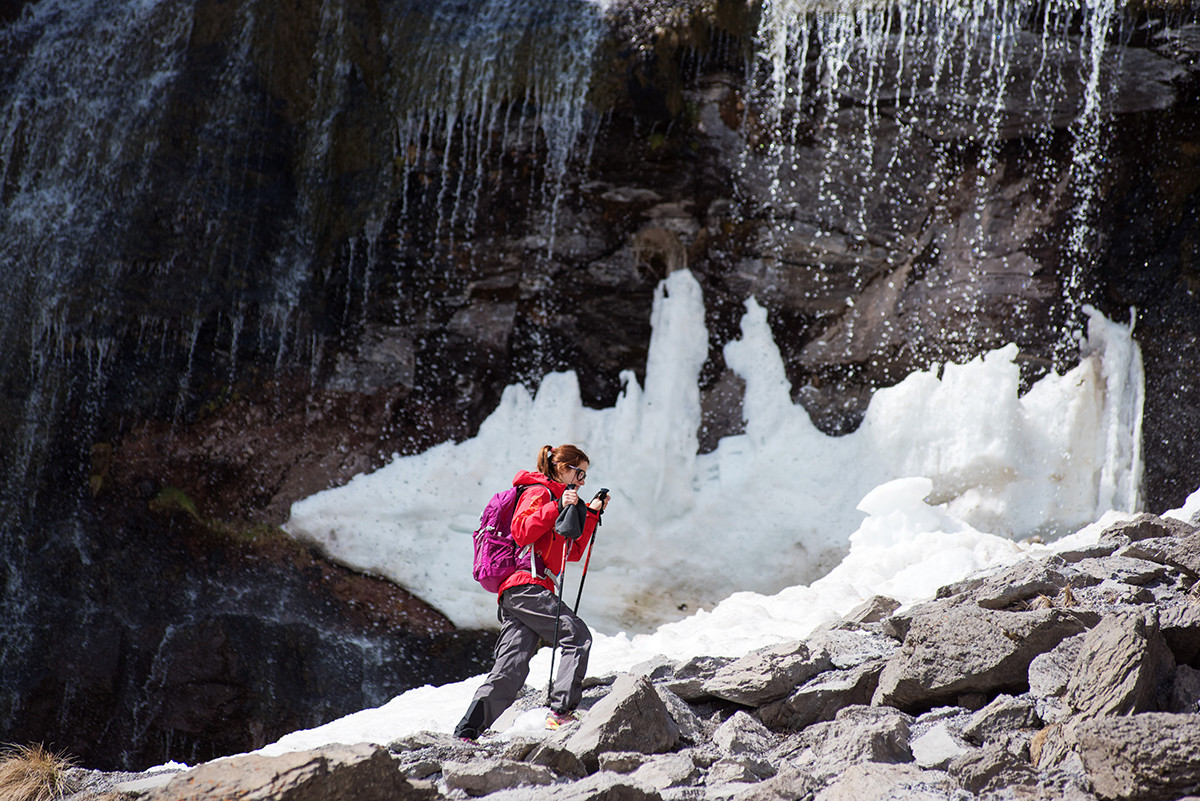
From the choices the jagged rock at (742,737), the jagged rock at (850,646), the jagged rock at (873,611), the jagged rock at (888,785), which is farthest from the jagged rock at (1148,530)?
the jagged rock at (888,785)

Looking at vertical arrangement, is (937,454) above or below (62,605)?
above

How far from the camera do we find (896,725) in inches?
132

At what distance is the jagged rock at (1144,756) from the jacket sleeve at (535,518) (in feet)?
7.68

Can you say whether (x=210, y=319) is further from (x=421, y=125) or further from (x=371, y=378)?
(x=421, y=125)

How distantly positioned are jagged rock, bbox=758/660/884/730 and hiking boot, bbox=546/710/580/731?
0.88 meters

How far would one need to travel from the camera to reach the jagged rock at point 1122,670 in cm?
286

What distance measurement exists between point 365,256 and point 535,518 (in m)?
6.68

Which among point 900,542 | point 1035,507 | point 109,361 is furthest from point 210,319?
point 1035,507

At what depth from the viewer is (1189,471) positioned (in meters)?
8.01

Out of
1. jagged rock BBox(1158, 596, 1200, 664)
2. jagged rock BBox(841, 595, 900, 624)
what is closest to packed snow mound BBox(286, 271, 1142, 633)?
jagged rock BBox(841, 595, 900, 624)

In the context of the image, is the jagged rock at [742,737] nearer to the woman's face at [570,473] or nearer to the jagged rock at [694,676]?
the jagged rock at [694,676]

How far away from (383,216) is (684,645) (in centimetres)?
624

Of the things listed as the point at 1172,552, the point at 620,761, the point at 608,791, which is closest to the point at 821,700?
the point at 620,761

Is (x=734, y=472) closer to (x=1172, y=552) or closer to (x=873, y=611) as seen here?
(x=873, y=611)
